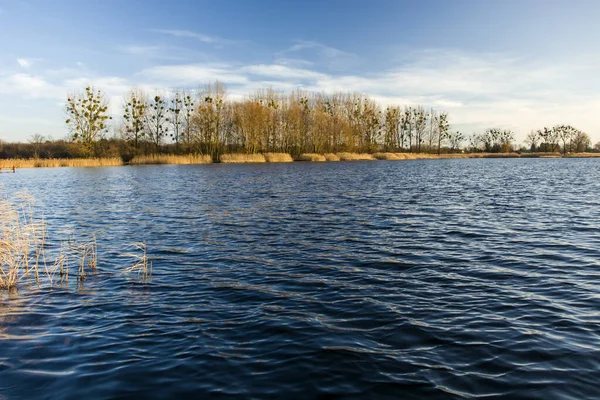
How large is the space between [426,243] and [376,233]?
1859mm

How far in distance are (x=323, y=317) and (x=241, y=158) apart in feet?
209

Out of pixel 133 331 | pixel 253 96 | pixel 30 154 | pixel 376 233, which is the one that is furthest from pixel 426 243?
pixel 30 154

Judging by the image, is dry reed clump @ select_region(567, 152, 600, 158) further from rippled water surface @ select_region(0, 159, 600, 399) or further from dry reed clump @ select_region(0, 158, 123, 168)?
rippled water surface @ select_region(0, 159, 600, 399)

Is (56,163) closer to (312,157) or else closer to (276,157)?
(276,157)

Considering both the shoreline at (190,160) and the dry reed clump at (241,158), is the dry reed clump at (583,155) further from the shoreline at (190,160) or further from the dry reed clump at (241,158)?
the dry reed clump at (241,158)

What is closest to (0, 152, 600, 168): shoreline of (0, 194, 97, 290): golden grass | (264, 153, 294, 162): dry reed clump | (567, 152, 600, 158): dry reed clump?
(264, 153, 294, 162): dry reed clump

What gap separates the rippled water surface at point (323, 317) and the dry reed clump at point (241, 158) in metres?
55.0

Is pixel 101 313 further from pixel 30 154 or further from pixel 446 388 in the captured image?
pixel 30 154

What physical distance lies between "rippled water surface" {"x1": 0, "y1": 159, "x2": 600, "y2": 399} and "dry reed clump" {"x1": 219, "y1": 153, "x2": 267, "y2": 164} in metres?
55.0

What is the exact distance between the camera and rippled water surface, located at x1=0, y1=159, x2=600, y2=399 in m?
4.61

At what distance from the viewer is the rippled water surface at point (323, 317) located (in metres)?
4.61

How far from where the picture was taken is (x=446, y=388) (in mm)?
4383

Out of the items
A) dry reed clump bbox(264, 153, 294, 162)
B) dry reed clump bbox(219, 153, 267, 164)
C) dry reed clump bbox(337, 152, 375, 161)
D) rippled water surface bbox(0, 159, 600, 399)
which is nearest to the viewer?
rippled water surface bbox(0, 159, 600, 399)

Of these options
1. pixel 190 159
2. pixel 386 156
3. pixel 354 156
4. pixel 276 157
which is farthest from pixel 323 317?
pixel 386 156
